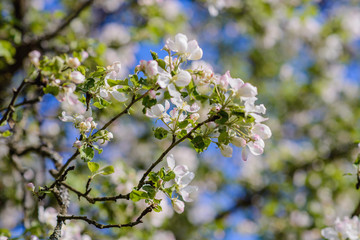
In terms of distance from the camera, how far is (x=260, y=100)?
6.03 meters

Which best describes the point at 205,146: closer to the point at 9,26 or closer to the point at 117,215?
the point at 117,215

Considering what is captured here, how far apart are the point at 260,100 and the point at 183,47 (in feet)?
16.2

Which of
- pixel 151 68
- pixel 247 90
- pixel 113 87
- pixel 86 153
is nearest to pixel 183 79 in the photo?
pixel 151 68

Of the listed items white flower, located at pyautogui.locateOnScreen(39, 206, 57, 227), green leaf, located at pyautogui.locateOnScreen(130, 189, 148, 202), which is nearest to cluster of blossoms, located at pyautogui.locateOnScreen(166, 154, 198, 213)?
green leaf, located at pyautogui.locateOnScreen(130, 189, 148, 202)

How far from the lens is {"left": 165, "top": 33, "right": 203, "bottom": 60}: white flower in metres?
1.27

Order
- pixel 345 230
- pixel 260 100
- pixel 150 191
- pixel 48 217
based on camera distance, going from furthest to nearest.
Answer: pixel 260 100, pixel 48 217, pixel 345 230, pixel 150 191

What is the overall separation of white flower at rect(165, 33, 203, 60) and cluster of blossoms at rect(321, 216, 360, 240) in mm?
994

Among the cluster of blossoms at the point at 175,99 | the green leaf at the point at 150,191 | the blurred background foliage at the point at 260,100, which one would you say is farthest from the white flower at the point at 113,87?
the blurred background foliage at the point at 260,100

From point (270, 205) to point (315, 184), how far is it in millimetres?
647

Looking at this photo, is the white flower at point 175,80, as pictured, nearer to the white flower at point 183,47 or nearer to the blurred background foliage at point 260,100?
the white flower at point 183,47

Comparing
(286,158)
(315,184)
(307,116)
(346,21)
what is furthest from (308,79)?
(315,184)

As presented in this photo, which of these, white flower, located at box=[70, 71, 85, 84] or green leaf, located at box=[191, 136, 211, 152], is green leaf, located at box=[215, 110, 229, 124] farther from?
white flower, located at box=[70, 71, 85, 84]

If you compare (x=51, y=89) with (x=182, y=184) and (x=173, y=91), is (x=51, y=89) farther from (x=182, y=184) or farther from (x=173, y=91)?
(x=182, y=184)

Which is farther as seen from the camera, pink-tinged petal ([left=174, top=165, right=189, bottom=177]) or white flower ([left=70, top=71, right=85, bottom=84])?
pink-tinged petal ([left=174, top=165, right=189, bottom=177])
